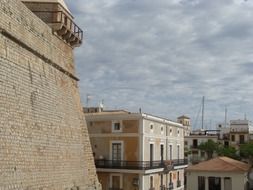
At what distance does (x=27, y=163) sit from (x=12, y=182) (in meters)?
1.28

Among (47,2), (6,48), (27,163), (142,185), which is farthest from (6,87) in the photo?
(142,185)

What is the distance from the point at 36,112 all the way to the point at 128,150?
14625 millimetres

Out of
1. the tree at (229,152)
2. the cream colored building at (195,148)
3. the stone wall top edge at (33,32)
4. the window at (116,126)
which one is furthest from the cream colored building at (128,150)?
the cream colored building at (195,148)

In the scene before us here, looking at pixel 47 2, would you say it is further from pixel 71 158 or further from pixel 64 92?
pixel 71 158

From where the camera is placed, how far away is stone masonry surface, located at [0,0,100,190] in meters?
12.2

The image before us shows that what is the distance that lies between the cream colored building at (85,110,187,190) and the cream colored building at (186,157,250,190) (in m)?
2.90

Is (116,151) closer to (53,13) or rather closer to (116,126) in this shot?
(116,126)

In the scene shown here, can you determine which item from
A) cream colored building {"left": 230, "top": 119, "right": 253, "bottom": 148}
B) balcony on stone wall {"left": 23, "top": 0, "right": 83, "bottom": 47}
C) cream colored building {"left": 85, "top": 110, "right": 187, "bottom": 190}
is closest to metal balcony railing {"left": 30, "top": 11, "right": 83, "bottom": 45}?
balcony on stone wall {"left": 23, "top": 0, "right": 83, "bottom": 47}

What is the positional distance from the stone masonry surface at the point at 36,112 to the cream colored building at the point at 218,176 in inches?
589

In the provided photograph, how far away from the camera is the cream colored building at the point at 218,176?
102 ft

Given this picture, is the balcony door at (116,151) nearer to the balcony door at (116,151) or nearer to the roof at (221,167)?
the balcony door at (116,151)

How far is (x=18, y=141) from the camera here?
1249 cm

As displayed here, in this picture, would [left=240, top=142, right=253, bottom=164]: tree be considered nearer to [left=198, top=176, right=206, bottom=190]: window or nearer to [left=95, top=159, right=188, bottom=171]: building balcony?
[left=198, top=176, right=206, bottom=190]: window

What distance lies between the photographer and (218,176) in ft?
105
